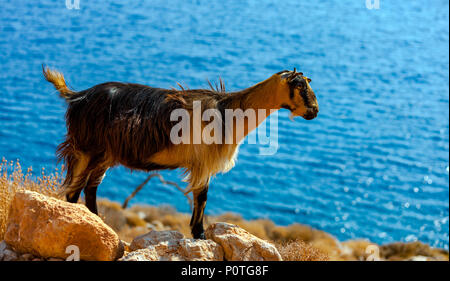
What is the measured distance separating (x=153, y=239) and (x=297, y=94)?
1.83 m

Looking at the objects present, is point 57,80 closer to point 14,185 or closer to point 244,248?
point 14,185

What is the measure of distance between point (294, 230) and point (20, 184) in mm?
8290

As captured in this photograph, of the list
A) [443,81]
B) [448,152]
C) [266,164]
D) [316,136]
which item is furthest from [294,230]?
[443,81]

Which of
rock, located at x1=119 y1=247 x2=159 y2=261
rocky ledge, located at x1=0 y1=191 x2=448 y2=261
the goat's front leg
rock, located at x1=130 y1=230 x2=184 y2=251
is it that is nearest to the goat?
the goat's front leg

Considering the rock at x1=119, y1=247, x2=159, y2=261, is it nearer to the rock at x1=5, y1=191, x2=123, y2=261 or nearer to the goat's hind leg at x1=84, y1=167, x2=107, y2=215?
the rock at x1=5, y1=191, x2=123, y2=261

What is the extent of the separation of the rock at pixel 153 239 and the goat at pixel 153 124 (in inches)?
9.9

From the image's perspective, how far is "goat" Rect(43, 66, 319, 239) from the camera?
4891 mm

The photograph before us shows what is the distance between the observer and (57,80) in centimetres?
533

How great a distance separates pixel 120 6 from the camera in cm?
1575

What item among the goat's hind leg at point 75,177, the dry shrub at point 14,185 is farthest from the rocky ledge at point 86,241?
the dry shrub at point 14,185

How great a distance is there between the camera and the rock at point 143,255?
4426mm

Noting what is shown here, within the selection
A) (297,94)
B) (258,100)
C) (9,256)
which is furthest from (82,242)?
(297,94)

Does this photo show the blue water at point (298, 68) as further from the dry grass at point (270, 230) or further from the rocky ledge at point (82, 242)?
the rocky ledge at point (82, 242)
